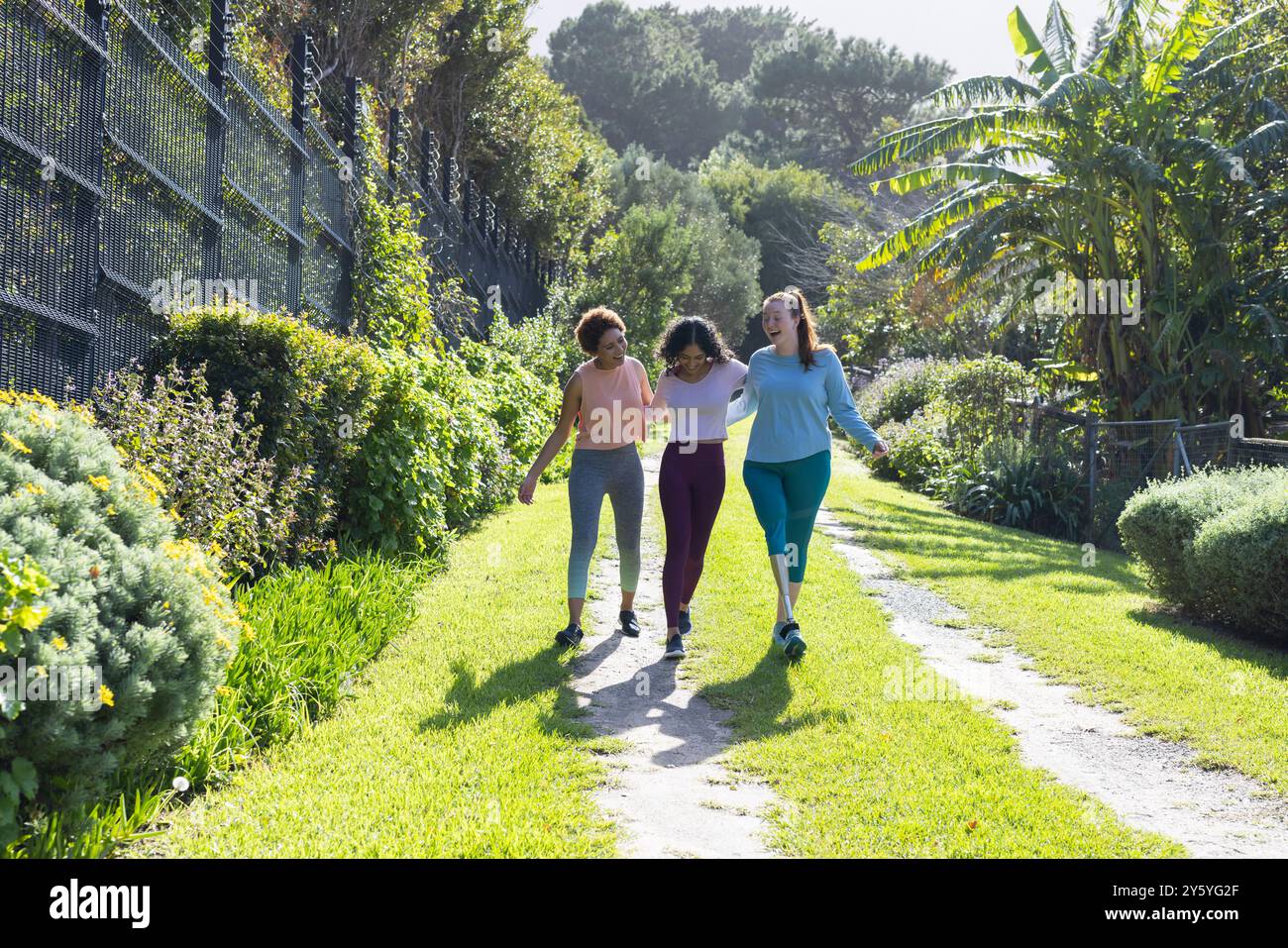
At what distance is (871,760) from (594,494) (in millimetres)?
2525

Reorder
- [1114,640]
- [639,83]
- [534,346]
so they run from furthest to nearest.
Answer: [639,83] → [534,346] → [1114,640]

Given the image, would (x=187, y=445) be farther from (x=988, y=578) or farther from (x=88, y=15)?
(x=988, y=578)

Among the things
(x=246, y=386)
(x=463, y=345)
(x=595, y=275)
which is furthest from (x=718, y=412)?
(x=595, y=275)

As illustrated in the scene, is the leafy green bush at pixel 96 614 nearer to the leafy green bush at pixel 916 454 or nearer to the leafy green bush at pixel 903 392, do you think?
the leafy green bush at pixel 916 454

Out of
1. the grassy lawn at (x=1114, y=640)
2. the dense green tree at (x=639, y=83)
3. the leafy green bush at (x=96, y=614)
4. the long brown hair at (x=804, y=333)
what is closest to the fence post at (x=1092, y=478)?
the grassy lawn at (x=1114, y=640)

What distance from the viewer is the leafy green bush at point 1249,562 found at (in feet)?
22.9

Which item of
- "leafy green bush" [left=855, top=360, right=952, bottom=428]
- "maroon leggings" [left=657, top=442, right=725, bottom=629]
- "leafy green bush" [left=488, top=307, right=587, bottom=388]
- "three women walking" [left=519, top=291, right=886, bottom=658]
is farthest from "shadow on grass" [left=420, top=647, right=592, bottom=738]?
"leafy green bush" [left=855, top=360, right=952, bottom=428]

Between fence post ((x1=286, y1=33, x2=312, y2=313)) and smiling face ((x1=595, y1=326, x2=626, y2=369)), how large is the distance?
A: 4019mm

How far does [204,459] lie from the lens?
565 cm

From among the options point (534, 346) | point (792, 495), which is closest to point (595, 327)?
point (792, 495)

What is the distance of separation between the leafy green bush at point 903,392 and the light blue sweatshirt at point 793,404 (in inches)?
671

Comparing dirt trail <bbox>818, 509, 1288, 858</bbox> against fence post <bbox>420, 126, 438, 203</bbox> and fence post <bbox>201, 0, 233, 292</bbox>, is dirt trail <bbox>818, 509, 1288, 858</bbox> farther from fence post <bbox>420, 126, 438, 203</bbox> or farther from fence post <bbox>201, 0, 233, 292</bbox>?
fence post <bbox>420, 126, 438, 203</bbox>

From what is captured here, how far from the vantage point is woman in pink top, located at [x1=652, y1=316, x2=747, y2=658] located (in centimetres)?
641

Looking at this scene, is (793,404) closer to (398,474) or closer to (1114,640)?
(1114,640)
